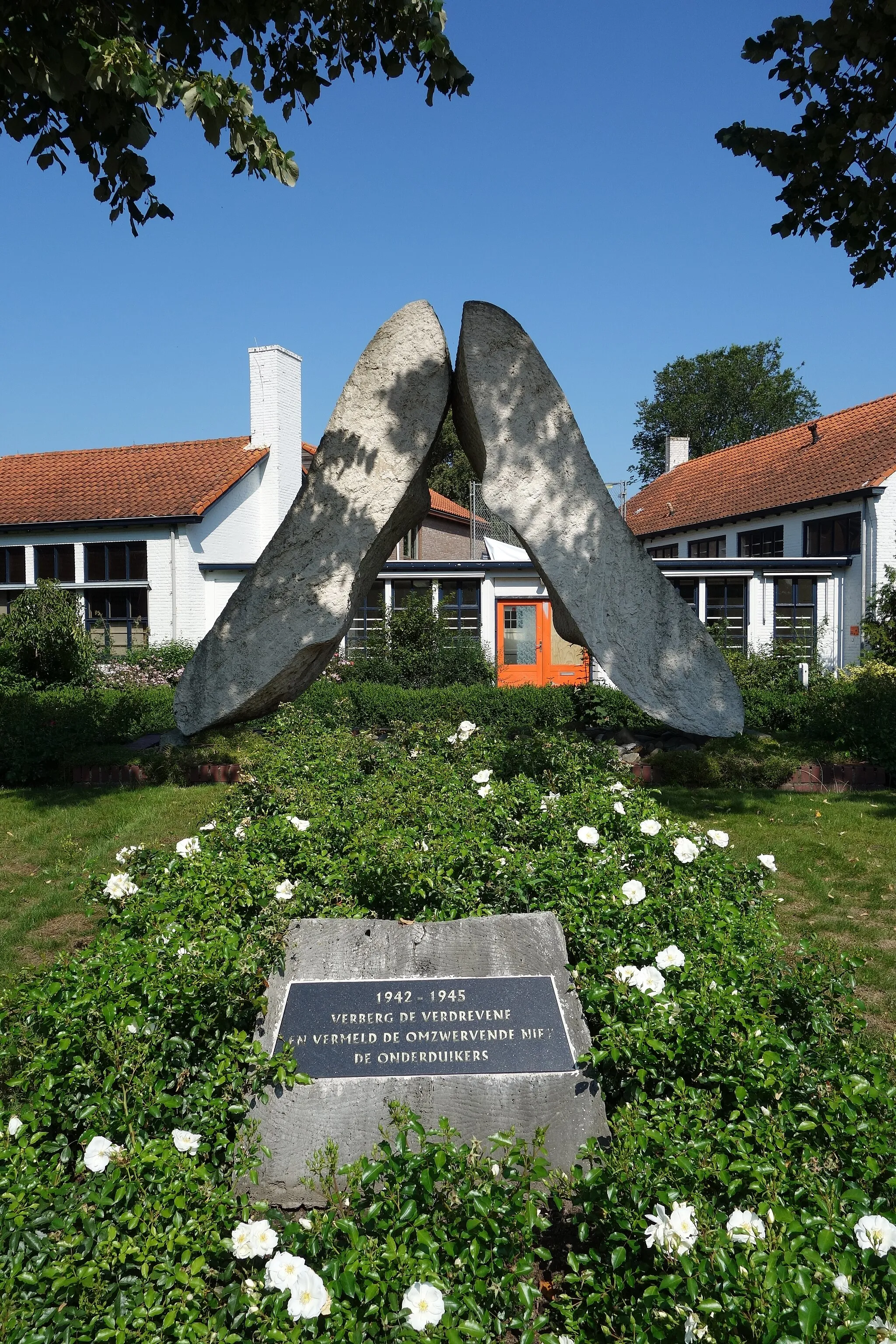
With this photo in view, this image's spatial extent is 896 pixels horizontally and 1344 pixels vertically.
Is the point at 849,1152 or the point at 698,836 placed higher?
the point at 698,836

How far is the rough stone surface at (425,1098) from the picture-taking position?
3076mm

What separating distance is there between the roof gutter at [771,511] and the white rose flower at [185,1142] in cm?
1919

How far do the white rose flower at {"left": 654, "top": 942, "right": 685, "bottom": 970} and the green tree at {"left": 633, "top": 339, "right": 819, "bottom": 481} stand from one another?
50.5 m

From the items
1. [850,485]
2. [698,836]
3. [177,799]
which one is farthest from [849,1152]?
[850,485]

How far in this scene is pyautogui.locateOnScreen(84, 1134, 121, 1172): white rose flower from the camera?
2680mm

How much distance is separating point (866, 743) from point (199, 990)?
905cm

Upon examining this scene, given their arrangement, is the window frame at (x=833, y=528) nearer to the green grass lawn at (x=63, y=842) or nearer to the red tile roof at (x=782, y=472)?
the red tile roof at (x=782, y=472)

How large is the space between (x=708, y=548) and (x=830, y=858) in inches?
856

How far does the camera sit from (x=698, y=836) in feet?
16.0

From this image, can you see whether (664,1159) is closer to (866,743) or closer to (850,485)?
(866,743)

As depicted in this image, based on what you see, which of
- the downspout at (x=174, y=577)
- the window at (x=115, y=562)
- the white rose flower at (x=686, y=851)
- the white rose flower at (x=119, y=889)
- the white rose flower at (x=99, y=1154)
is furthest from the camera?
the window at (x=115, y=562)

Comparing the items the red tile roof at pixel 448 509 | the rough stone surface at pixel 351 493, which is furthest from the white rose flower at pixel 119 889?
the red tile roof at pixel 448 509

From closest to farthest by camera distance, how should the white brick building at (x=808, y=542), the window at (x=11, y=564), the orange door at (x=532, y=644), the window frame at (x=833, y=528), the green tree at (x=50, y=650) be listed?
1. the green tree at (x=50, y=650)
2. the white brick building at (x=808, y=542)
3. the window frame at (x=833, y=528)
4. the orange door at (x=532, y=644)
5. the window at (x=11, y=564)

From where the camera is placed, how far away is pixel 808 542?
2250 cm
